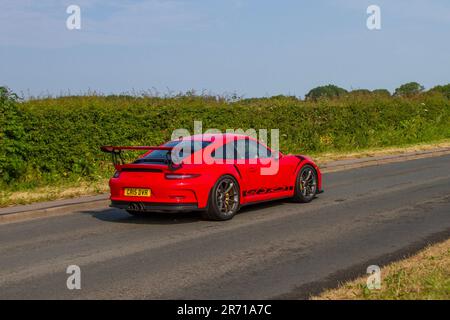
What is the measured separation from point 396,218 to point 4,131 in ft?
29.8

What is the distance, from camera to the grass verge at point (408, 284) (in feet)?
20.3

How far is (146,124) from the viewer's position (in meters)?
19.4

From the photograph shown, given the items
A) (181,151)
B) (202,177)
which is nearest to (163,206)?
(202,177)

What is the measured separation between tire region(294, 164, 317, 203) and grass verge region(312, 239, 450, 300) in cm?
508

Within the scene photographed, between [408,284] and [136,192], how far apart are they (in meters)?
5.36

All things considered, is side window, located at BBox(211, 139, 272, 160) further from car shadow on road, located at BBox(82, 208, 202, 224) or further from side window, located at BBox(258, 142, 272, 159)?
car shadow on road, located at BBox(82, 208, 202, 224)

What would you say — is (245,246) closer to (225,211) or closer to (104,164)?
(225,211)

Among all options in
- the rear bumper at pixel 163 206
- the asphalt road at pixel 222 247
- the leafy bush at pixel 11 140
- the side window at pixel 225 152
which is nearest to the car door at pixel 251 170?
the side window at pixel 225 152

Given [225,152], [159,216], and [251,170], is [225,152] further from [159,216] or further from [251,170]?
[159,216]

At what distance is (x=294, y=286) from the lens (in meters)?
7.00

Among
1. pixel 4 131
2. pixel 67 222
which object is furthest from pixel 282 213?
pixel 4 131

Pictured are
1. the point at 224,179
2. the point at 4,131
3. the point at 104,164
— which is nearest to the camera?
the point at 224,179

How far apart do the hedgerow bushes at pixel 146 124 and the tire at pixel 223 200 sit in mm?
6381

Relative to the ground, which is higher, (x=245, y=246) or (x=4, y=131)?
(x=4, y=131)
